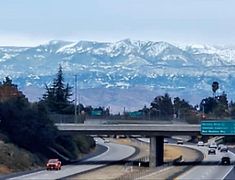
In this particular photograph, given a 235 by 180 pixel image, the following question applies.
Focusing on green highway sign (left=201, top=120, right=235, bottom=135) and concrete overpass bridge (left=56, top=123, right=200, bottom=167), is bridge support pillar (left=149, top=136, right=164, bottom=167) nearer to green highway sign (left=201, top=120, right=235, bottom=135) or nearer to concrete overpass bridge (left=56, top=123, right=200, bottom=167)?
concrete overpass bridge (left=56, top=123, right=200, bottom=167)

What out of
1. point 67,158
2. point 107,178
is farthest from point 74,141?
point 107,178

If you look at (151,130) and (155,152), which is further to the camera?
(155,152)

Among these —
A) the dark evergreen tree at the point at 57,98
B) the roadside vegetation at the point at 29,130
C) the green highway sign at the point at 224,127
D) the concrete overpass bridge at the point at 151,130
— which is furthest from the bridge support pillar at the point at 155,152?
the dark evergreen tree at the point at 57,98

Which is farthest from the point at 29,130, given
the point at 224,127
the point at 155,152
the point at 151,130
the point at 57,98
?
the point at 57,98

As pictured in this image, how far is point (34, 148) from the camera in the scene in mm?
124688

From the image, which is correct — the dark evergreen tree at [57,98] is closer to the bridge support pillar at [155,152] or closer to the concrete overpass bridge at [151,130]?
the bridge support pillar at [155,152]

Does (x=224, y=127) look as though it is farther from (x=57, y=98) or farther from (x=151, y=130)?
(x=57, y=98)

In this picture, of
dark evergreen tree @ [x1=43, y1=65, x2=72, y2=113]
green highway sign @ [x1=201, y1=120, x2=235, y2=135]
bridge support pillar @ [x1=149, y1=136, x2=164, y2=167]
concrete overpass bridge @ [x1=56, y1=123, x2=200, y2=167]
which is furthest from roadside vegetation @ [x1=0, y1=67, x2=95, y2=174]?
dark evergreen tree @ [x1=43, y1=65, x2=72, y2=113]

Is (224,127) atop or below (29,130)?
atop

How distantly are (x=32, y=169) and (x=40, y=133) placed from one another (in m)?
13.6

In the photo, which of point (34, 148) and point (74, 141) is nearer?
point (34, 148)

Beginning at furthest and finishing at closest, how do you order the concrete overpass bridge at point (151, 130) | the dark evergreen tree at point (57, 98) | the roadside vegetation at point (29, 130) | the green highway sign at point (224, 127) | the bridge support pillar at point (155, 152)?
the dark evergreen tree at point (57, 98) → the green highway sign at point (224, 127) → the roadside vegetation at point (29, 130) → the bridge support pillar at point (155, 152) → the concrete overpass bridge at point (151, 130)

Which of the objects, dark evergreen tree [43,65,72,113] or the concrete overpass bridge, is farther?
dark evergreen tree [43,65,72,113]

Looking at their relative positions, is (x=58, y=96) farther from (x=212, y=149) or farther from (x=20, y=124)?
(x=20, y=124)
